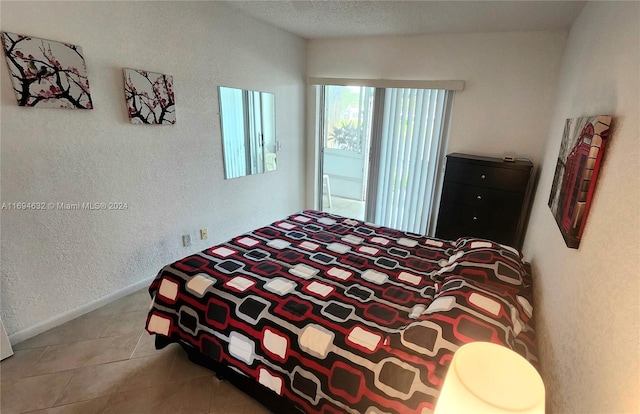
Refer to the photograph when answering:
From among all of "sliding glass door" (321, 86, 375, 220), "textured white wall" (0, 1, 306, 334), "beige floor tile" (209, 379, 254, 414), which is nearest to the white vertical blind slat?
"sliding glass door" (321, 86, 375, 220)

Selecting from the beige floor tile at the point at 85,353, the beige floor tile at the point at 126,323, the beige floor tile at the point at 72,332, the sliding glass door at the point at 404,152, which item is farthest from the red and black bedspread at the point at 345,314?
the sliding glass door at the point at 404,152

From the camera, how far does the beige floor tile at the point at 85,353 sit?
1.84 meters

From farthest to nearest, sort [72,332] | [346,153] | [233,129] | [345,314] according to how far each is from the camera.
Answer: [346,153] < [233,129] < [72,332] < [345,314]

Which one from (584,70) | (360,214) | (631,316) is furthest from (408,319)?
(360,214)

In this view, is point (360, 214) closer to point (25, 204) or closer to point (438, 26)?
point (438, 26)

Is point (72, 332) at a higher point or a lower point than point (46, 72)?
lower

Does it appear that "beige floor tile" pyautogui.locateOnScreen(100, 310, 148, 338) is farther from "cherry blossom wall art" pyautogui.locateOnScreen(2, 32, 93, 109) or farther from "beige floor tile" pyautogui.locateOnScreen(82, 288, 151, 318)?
"cherry blossom wall art" pyautogui.locateOnScreen(2, 32, 93, 109)

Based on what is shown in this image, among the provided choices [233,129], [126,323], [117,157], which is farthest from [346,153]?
[126,323]

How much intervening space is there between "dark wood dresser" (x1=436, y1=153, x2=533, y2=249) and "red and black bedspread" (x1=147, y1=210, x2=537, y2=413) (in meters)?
0.87

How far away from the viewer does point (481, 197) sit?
2.86m

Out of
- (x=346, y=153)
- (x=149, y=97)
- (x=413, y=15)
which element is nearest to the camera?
(x=149, y=97)

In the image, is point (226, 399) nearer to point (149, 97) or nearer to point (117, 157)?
point (117, 157)

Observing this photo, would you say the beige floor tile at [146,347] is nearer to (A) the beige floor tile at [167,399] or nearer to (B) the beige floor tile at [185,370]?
(B) the beige floor tile at [185,370]

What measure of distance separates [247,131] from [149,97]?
40.8 inches
